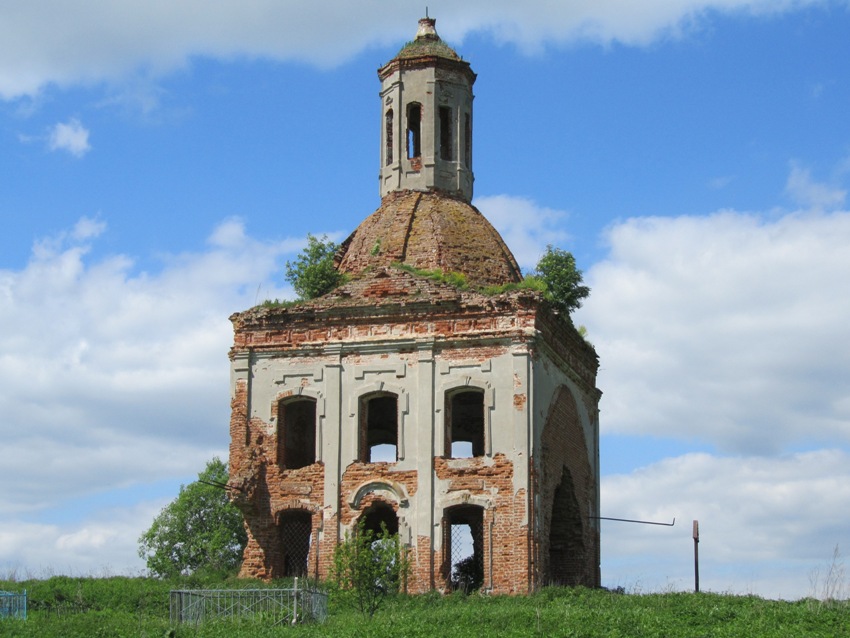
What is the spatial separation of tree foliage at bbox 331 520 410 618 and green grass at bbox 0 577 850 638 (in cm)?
30

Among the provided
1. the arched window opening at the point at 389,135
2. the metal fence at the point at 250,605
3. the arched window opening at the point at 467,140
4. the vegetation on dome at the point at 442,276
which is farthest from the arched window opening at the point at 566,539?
the arched window opening at the point at 389,135

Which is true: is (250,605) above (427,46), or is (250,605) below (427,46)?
below

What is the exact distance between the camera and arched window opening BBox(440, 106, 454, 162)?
29656 millimetres

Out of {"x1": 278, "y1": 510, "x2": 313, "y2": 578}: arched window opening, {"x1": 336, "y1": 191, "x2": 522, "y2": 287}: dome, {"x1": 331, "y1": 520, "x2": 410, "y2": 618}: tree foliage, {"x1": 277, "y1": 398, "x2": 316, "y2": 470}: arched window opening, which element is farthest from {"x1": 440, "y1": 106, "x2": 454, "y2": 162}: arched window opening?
{"x1": 331, "y1": 520, "x2": 410, "y2": 618}: tree foliage

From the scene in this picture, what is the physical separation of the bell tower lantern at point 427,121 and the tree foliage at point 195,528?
13.3m

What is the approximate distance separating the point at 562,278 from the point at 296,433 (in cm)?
644

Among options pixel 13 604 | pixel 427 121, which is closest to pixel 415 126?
pixel 427 121

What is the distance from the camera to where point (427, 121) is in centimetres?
2922

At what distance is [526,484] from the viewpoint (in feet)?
79.7

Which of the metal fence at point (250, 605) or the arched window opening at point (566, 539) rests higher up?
the arched window opening at point (566, 539)

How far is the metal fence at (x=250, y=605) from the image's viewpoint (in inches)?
802

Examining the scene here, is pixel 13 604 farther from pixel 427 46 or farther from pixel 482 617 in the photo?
pixel 427 46

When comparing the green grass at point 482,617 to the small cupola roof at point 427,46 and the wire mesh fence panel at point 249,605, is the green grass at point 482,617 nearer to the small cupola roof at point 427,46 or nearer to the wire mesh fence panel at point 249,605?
the wire mesh fence panel at point 249,605

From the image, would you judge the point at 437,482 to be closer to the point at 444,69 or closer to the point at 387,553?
the point at 387,553
